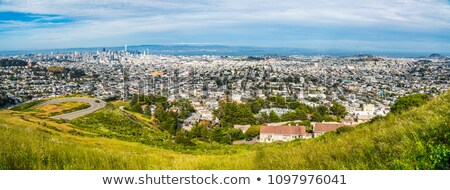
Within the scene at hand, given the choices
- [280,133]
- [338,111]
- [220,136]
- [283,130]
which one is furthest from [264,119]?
[220,136]

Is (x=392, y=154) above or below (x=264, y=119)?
above

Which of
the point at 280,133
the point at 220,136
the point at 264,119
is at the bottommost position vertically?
the point at 264,119

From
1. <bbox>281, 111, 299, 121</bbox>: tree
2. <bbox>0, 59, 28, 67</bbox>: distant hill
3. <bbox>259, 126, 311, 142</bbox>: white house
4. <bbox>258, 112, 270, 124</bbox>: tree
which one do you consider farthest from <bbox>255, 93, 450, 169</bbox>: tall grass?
<bbox>0, 59, 28, 67</bbox>: distant hill

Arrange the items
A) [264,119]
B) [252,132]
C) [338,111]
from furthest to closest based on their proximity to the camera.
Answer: [338,111], [264,119], [252,132]

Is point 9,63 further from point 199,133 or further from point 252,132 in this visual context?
point 252,132

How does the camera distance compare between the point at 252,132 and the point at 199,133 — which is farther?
the point at 252,132

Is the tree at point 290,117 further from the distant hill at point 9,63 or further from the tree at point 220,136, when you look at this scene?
the distant hill at point 9,63

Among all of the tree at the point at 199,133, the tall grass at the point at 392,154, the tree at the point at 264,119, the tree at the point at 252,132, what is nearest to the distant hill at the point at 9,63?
the tree at the point at 264,119

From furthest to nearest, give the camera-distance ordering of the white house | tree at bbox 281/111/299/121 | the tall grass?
tree at bbox 281/111/299/121 < the white house < the tall grass

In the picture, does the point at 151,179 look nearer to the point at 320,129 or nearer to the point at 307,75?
the point at 320,129

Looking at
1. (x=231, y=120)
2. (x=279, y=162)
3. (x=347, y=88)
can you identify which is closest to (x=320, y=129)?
(x=231, y=120)

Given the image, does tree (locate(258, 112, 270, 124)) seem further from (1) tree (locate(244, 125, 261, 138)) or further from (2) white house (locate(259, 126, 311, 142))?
(2) white house (locate(259, 126, 311, 142))
